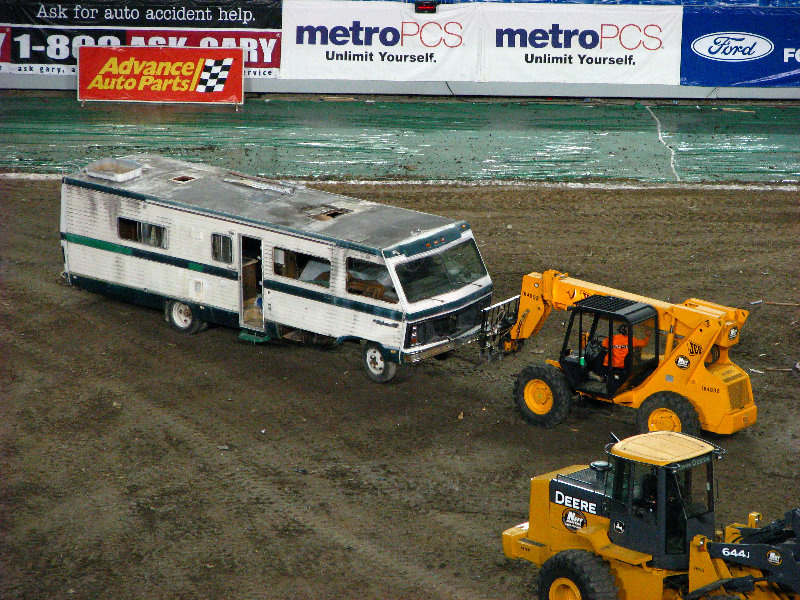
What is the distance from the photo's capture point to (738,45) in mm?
30969

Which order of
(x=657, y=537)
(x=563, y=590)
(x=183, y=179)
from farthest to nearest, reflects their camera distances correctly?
1. (x=183, y=179)
2. (x=563, y=590)
3. (x=657, y=537)

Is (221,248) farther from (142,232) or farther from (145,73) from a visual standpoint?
(145,73)

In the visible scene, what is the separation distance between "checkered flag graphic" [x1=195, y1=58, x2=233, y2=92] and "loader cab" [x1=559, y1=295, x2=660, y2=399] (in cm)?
1911

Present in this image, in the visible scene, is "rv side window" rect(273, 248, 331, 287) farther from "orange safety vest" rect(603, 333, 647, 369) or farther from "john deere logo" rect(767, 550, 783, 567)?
"john deere logo" rect(767, 550, 783, 567)

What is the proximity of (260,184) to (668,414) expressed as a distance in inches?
315

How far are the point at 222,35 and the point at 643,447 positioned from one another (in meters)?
24.0

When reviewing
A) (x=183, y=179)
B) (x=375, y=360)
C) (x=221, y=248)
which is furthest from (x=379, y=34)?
(x=375, y=360)

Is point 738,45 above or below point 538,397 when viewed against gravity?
above

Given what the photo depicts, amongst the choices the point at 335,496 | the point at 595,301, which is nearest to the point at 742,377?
the point at 595,301

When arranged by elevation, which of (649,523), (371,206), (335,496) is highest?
(371,206)

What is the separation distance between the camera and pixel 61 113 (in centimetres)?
2981

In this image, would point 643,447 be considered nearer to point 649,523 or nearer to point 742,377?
point 649,523

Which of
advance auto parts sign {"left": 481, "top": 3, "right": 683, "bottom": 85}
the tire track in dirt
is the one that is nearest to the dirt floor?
the tire track in dirt

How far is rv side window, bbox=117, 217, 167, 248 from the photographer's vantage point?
58.4 feet
